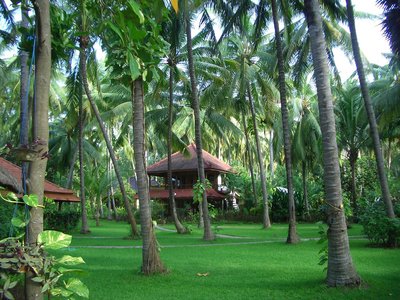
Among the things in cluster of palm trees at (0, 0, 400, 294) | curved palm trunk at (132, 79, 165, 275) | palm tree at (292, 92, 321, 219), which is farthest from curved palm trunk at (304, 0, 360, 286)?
palm tree at (292, 92, 321, 219)

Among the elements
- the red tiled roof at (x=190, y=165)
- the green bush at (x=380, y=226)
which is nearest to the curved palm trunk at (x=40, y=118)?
the green bush at (x=380, y=226)

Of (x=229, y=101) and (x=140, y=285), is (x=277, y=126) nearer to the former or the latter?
(x=229, y=101)

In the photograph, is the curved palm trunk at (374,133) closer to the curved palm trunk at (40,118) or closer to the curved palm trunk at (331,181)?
the curved palm trunk at (331,181)

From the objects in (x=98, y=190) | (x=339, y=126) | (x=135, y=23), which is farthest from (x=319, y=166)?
(x=135, y=23)

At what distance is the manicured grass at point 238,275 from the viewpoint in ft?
22.5

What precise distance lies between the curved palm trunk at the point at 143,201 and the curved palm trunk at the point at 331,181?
3.60 meters

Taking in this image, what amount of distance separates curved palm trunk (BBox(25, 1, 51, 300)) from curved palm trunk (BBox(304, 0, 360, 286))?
211 inches

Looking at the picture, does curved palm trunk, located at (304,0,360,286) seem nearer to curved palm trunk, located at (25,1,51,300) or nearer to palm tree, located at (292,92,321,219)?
curved palm trunk, located at (25,1,51,300)

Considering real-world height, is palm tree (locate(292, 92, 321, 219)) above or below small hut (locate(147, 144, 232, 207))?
above

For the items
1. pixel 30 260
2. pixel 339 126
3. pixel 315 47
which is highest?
pixel 339 126

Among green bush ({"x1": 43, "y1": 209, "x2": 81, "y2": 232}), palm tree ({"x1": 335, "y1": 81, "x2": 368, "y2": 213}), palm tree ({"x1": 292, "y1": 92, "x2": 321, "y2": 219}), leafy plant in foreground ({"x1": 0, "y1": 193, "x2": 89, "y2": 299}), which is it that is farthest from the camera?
palm tree ({"x1": 292, "y1": 92, "x2": 321, "y2": 219})

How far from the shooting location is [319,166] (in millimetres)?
36219

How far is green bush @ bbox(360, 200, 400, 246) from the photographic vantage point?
12.3 metres

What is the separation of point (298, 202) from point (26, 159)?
2788 cm
